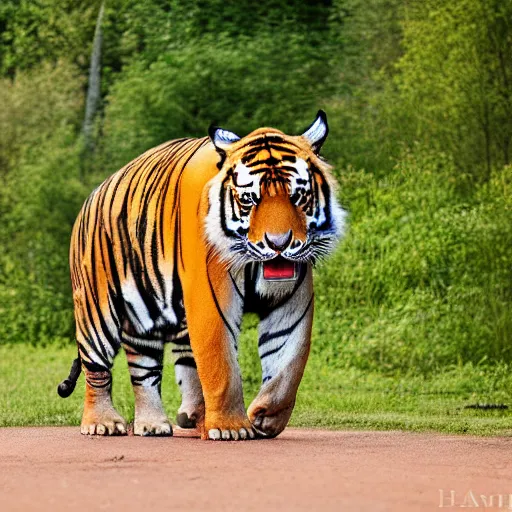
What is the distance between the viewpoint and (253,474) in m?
6.96

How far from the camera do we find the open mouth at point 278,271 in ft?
28.0

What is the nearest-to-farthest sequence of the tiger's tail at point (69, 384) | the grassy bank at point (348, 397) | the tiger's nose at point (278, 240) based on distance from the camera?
the tiger's nose at point (278, 240), the tiger's tail at point (69, 384), the grassy bank at point (348, 397)

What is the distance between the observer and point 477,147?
75.2 ft

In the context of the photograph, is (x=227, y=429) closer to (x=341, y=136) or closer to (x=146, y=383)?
(x=146, y=383)

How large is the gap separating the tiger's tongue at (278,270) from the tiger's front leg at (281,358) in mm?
309

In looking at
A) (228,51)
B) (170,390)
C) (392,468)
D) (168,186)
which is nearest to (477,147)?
(228,51)

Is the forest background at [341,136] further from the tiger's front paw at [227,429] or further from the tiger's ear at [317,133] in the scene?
the tiger's ear at [317,133]

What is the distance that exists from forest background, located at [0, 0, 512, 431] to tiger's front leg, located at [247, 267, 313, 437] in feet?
9.11

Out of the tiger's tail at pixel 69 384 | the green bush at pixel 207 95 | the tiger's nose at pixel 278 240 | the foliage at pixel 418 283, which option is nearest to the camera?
the tiger's nose at pixel 278 240

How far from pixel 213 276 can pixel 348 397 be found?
196 inches

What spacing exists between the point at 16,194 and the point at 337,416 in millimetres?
13810

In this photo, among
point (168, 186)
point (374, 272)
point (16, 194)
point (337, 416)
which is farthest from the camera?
point (16, 194)

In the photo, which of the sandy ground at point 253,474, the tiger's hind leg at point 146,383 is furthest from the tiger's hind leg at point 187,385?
the sandy ground at point 253,474

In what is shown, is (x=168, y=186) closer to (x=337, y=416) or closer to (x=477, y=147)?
(x=337, y=416)
